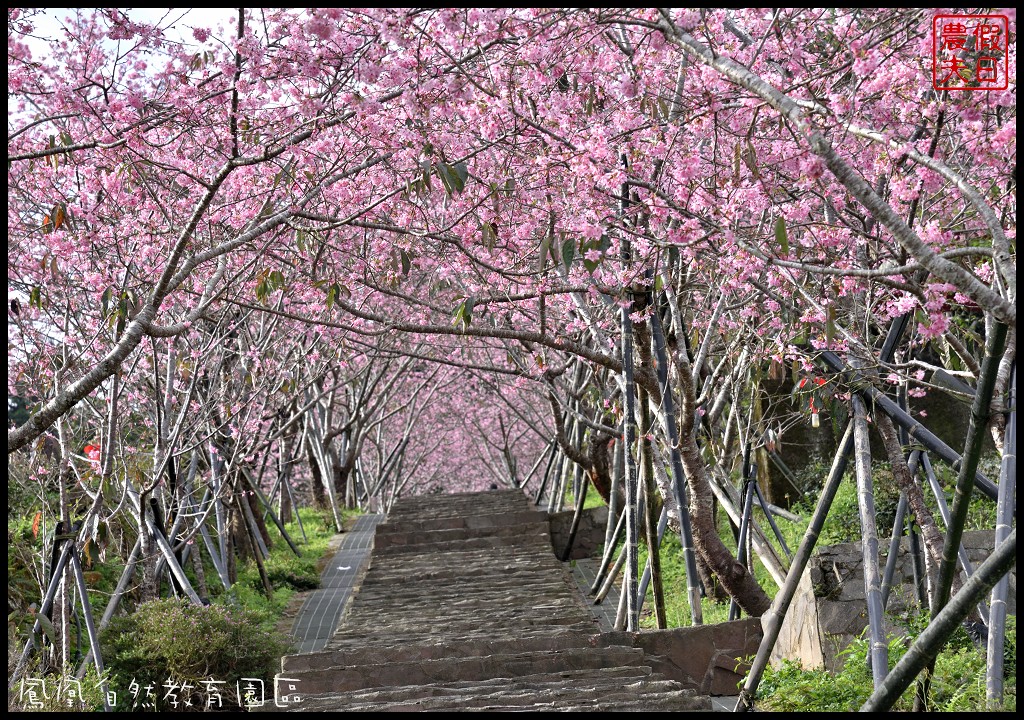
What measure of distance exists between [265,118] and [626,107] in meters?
2.44

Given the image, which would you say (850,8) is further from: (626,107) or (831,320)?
(831,320)

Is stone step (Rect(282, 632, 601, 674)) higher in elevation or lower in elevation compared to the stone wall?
lower

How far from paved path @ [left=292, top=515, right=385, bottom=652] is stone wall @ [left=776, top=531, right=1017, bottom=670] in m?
5.41

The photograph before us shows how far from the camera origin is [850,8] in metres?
5.43

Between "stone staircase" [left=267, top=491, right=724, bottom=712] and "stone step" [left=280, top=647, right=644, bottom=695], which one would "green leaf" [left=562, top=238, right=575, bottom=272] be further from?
"stone step" [left=280, top=647, right=644, bottom=695]

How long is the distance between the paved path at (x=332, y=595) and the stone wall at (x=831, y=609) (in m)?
5.41

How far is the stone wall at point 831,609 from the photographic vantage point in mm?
6652

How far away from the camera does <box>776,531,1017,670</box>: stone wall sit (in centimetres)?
665

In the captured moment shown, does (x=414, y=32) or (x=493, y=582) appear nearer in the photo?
(x=414, y=32)

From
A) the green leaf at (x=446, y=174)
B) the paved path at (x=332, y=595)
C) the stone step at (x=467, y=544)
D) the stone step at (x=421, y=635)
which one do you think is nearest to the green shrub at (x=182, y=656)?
the stone step at (x=421, y=635)

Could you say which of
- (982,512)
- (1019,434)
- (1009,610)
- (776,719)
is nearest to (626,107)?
(1019,434)

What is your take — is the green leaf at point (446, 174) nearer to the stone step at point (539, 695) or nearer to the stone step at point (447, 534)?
the stone step at point (539, 695)

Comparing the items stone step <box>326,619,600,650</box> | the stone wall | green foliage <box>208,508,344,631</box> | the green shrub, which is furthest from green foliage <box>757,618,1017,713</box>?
green foliage <box>208,508,344,631</box>

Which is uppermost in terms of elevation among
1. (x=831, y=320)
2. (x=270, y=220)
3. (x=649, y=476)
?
(x=270, y=220)
